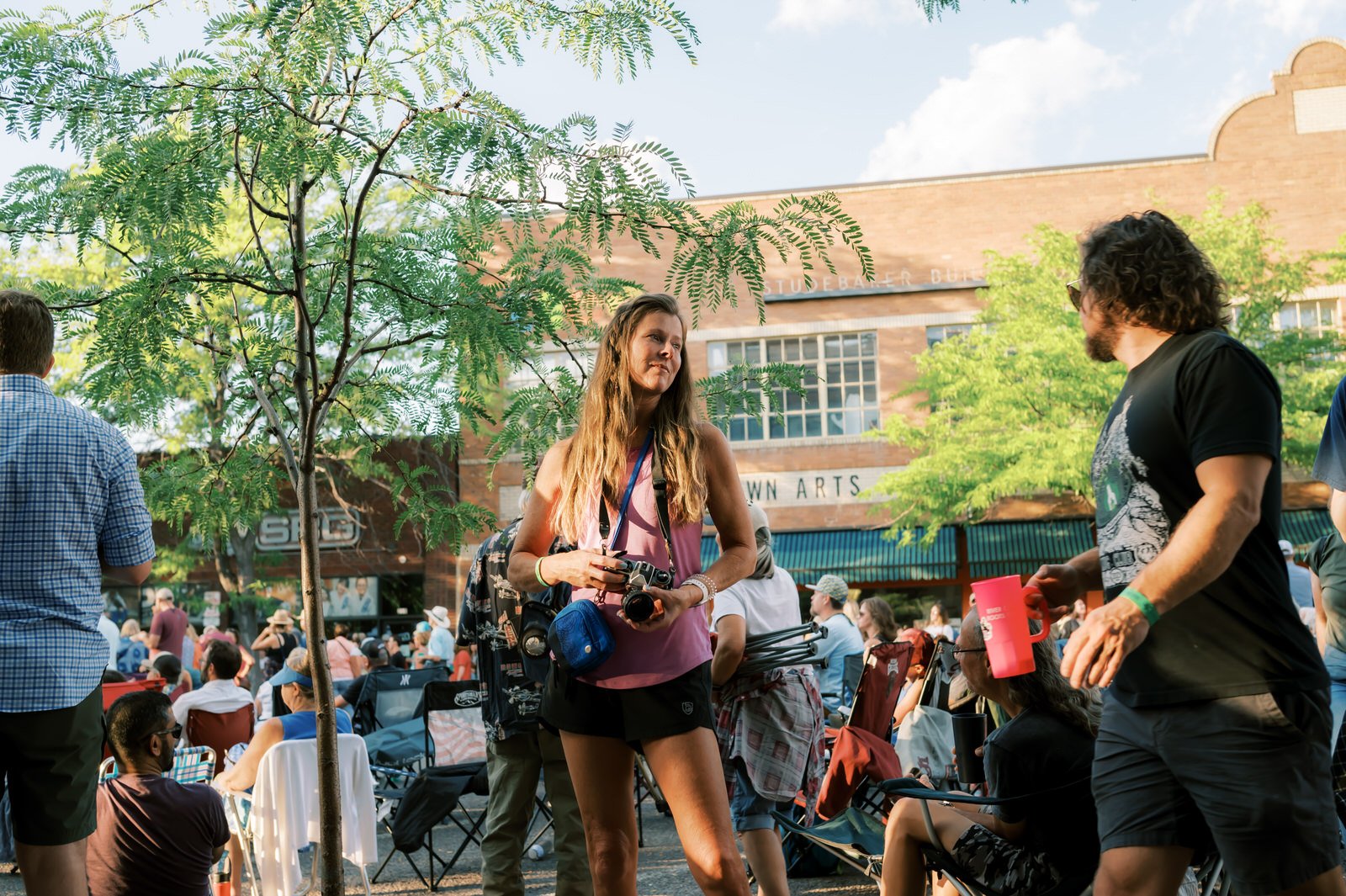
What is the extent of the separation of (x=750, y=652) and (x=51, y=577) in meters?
2.72

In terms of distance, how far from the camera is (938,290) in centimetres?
2727

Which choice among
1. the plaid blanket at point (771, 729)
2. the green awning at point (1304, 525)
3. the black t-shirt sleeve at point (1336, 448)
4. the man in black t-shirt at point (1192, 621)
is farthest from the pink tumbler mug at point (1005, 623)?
the green awning at point (1304, 525)

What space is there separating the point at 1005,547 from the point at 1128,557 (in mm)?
23492

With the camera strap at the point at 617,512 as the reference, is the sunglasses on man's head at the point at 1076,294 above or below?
above

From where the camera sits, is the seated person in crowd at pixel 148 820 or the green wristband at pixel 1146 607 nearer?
the green wristband at pixel 1146 607

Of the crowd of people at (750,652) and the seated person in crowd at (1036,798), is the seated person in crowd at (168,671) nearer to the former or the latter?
the crowd of people at (750,652)

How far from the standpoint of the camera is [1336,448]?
150 inches

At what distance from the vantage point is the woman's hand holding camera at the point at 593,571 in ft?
9.57

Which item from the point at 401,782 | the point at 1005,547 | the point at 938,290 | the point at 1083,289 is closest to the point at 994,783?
the point at 1083,289

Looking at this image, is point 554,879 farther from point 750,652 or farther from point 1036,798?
point 1036,798

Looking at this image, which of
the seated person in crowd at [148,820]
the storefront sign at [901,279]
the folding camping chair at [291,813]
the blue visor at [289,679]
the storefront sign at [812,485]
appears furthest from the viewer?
the storefront sign at [901,279]

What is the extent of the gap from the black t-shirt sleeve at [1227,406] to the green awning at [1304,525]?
23.1 m

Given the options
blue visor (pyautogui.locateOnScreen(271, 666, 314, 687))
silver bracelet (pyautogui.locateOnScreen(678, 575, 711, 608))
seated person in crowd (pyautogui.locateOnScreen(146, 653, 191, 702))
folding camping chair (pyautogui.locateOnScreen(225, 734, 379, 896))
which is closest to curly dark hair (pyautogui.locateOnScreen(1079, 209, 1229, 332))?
silver bracelet (pyautogui.locateOnScreen(678, 575, 711, 608))

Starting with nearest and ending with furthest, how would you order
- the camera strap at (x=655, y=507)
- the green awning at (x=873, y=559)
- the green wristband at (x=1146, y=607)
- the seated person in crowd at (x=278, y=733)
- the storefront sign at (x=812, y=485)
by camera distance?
the green wristband at (x=1146, y=607) → the camera strap at (x=655, y=507) → the seated person in crowd at (x=278, y=733) → the green awning at (x=873, y=559) → the storefront sign at (x=812, y=485)
